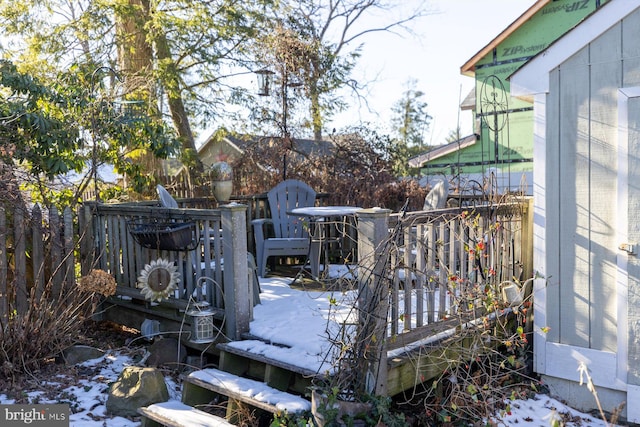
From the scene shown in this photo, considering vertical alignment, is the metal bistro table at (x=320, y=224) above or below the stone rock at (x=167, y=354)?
above

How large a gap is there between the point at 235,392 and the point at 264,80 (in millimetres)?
5347

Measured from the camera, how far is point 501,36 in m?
11.8

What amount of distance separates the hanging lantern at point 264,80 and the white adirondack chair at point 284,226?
1.86m

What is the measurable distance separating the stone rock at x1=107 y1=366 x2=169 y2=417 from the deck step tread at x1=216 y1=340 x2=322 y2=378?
0.45 meters

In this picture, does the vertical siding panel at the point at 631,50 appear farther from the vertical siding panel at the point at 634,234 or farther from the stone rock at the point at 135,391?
the stone rock at the point at 135,391

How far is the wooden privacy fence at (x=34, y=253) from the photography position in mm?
4184

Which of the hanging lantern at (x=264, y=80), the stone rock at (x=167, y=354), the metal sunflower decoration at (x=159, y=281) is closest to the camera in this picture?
the stone rock at (x=167, y=354)

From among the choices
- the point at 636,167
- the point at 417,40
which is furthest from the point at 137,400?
the point at 417,40

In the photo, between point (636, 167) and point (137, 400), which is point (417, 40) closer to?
point (636, 167)

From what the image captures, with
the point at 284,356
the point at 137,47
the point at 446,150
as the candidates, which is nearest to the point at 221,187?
the point at 284,356

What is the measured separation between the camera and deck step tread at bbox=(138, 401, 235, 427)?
10.1 feet

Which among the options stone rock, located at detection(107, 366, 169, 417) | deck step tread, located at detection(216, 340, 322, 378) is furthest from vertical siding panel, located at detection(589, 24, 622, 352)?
stone rock, located at detection(107, 366, 169, 417)

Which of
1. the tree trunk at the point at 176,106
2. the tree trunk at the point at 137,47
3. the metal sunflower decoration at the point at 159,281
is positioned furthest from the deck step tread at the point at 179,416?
the tree trunk at the point at 137,47

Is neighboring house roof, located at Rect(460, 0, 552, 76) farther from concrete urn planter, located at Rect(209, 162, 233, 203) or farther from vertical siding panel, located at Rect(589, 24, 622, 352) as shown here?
vertical siding panel, located at Rect(589, 24, 622, 352)
